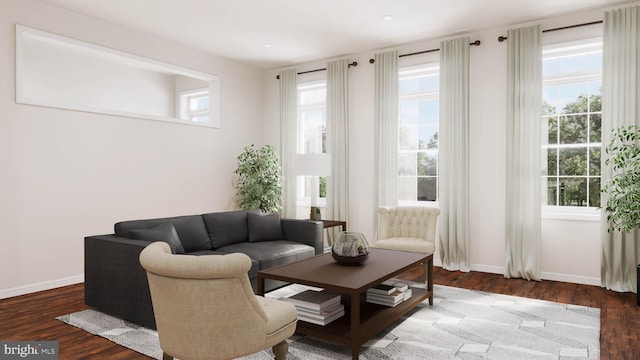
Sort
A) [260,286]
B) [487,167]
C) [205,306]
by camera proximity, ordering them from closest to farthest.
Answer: [205,306], [260,286], [487,167]

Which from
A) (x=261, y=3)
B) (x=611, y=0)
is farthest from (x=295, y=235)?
(x=611, y=0)

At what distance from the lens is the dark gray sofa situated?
3.19 m

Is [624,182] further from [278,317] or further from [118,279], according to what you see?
[118,279]

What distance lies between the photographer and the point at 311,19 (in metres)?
4.82

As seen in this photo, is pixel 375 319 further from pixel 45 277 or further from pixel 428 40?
pixel 428 40

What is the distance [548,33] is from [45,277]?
5.93 meters

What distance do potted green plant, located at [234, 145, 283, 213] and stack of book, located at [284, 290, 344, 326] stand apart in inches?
130

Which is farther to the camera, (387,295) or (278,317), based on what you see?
(387,295)

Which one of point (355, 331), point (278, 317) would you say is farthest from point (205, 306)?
point (355, 331)

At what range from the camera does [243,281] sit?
1964 millimetres

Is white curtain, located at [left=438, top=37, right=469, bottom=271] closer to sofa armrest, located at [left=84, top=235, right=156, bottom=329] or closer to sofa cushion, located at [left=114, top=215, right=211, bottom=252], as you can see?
sofa cushion, located at [left=114, top=215, right=211, bottom=252]

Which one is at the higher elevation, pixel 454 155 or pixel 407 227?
pixel 454 155

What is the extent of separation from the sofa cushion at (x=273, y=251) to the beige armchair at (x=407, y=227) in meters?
0.91

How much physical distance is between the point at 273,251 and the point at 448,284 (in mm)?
1913
